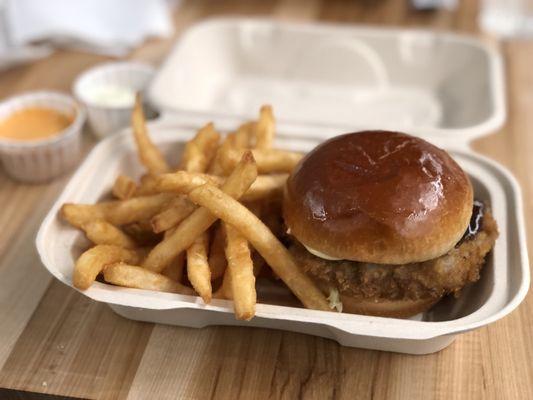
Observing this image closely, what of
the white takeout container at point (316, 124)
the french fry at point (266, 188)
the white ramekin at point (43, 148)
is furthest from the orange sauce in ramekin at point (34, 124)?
the french fry at point (266, 188)

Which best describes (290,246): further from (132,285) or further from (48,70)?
(48,70)

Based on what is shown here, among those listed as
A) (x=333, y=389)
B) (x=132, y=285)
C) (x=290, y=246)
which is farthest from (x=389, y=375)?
(x=132, y=285)

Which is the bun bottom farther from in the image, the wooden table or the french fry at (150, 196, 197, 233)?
the french fry at (150, 196, 197, 233)

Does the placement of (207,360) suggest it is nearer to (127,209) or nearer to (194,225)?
(194,225)

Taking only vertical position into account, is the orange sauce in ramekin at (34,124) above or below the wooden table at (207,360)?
above

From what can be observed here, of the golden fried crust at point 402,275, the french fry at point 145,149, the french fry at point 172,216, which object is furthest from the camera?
the french fry at point 145,149

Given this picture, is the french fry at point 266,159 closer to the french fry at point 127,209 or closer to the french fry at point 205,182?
the french fry at point 205,182

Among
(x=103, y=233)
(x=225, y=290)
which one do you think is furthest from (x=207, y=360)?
(x=103, y=233)
